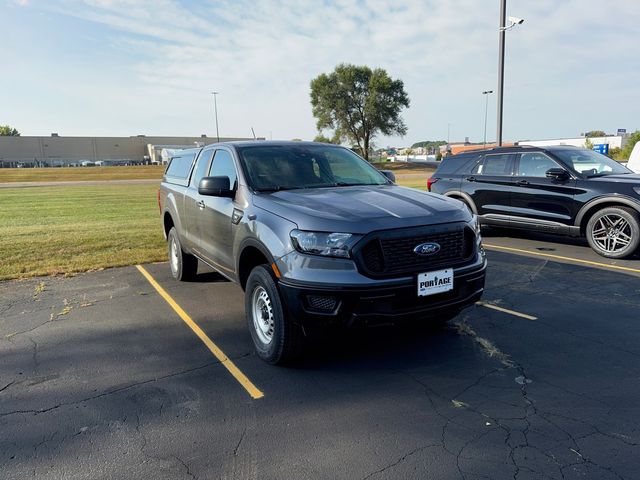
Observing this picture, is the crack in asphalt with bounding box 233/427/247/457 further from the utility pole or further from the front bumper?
the utility pole

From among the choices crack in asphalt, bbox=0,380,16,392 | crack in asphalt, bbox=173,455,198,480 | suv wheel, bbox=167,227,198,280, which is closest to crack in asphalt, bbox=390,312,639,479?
crack in asphalt, bbox=173,455,198,480

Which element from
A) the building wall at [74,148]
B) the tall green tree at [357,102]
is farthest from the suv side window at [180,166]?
the building wall at [74,148]

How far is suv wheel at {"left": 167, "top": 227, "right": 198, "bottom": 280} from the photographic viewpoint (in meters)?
6.42

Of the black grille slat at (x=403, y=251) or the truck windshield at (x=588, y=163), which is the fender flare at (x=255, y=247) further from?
the truck windshield at (x=588, y=163)

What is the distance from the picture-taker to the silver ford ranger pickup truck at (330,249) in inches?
130

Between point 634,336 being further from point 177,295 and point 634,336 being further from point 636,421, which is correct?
point 177,295

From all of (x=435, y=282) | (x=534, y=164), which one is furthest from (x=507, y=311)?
(x=534, y=164)

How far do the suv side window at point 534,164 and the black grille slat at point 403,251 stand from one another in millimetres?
Answer: 5820

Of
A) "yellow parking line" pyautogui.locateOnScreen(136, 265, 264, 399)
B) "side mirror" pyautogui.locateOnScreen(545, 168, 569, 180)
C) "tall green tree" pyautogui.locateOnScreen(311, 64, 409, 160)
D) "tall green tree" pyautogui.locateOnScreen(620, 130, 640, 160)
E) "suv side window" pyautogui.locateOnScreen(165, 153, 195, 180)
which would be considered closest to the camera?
"yellow parking line" pyautogui.locateOnScreen(136, 265, 264, 399)

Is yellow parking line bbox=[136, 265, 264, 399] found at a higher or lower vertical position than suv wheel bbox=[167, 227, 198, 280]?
lower

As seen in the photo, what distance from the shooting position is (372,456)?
8.84ft

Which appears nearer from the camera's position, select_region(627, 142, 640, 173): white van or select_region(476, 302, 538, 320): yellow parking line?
select_region(476, 302, 538, 320): yellow parking line

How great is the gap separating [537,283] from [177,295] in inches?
187

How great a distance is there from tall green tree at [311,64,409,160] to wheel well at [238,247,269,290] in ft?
198
